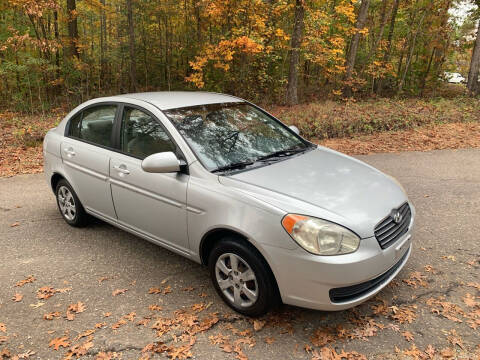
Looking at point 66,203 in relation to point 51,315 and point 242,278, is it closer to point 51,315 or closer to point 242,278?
point 51,315

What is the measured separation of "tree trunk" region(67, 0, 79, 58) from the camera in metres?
15.6

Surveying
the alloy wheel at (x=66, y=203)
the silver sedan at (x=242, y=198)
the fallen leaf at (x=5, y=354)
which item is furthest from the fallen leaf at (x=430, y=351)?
the alloy wheel at (x=66, y=203)

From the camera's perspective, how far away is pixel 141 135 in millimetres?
3992

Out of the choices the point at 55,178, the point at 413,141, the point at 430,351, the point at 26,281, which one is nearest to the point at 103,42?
the point at 55,178

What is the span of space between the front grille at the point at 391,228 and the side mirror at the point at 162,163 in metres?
1.77

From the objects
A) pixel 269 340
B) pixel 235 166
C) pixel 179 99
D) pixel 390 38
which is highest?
pixel 390 38

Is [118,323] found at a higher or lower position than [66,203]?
lower

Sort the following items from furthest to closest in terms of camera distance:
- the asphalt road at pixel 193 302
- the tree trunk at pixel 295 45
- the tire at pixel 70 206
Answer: the tree trunk at pixel 295 45, the tire at pixel 70 206, the asphalt road at pixel 193 302

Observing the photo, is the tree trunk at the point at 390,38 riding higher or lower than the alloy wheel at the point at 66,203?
higher

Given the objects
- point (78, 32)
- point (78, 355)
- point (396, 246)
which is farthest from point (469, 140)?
point (78, 32)

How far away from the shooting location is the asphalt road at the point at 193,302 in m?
2.99

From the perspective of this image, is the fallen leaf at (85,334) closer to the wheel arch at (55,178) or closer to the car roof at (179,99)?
the car roof at (179,99)

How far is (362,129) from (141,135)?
8052mm

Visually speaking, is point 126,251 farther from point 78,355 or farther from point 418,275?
point 418,275
